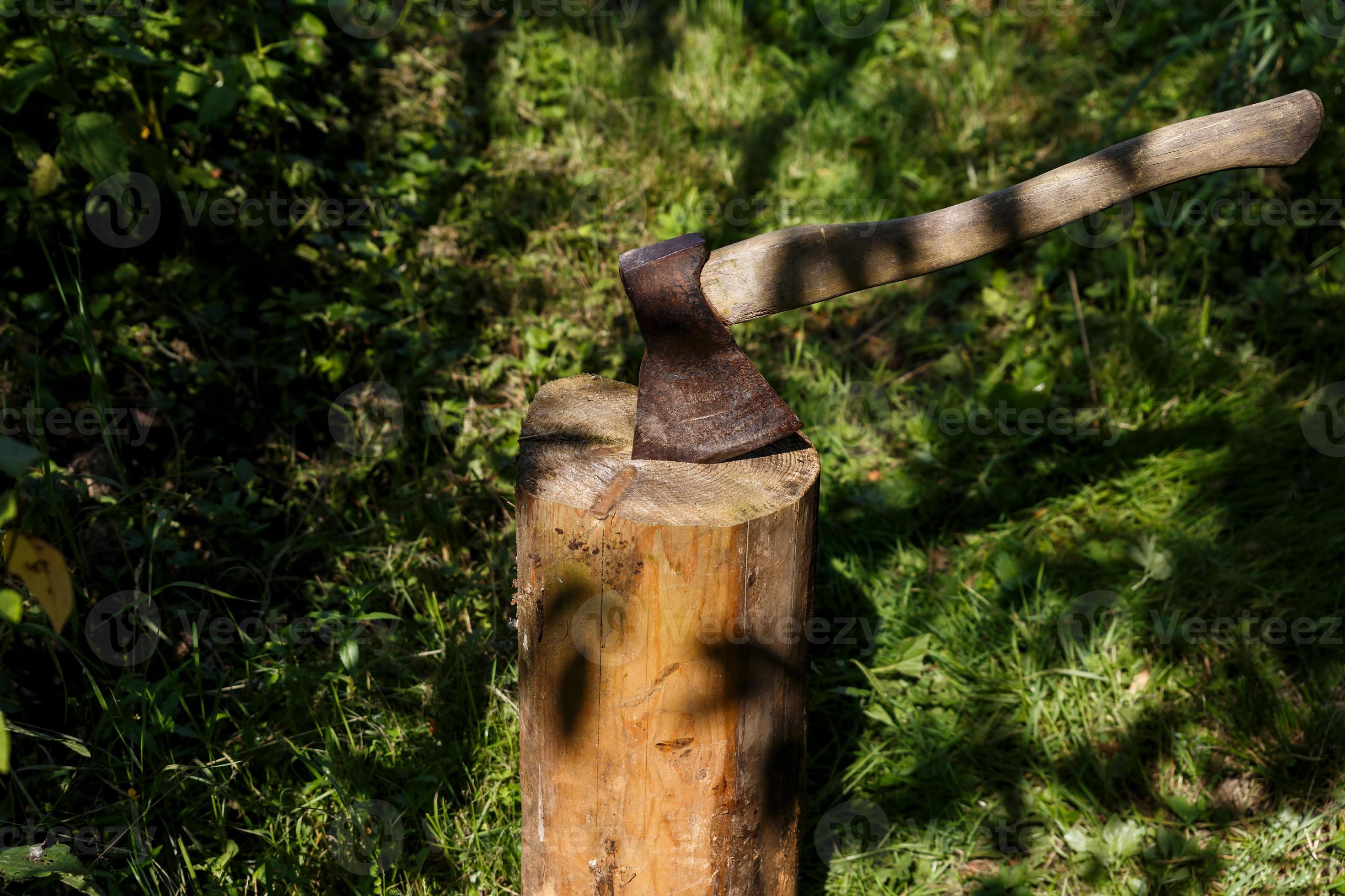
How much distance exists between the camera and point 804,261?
1817 mm

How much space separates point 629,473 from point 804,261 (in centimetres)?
52

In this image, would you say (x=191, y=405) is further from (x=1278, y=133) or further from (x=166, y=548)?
(x=1278, y=133)

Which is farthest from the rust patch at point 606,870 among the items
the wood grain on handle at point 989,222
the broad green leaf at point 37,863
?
A: the wood grain on handle at point 989,222

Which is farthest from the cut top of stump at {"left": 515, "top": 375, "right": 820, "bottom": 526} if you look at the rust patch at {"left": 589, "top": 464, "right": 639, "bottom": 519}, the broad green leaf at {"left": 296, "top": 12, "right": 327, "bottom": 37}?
the broad green leaf at {"left": 296, "top": 12, "right": 327, "bottom": 37}

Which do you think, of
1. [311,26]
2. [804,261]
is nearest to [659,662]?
[804,261]

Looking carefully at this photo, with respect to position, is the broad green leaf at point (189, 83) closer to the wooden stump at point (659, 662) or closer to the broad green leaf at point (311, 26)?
the broad green leaf at point (311, 26)

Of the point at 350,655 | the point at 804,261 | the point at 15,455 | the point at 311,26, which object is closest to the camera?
the point at 15,455

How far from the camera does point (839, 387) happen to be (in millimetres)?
3557

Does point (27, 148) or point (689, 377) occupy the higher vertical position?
→ point (27, 148)

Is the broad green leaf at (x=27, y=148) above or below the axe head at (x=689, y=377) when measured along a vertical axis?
above

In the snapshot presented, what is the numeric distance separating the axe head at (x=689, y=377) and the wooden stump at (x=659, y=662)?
0.05 metres

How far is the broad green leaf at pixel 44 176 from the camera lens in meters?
2.62

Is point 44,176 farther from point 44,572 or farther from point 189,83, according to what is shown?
point 44,572

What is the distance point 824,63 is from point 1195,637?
11.3 feet
